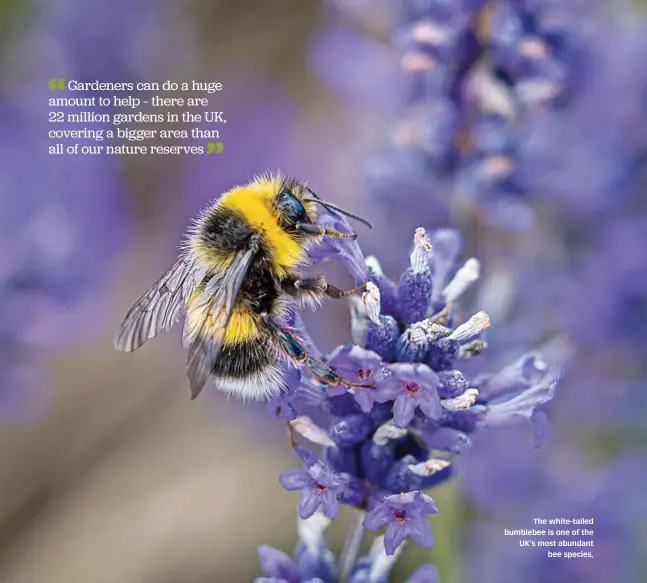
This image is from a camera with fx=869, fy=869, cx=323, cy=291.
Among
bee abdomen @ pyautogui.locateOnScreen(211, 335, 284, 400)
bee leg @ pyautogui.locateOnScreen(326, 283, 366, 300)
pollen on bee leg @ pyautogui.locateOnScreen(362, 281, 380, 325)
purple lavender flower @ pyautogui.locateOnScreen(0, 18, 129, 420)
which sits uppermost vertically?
purple lavender flower @ pyautogui.locateOnScreen(0, 18, 129, 420)

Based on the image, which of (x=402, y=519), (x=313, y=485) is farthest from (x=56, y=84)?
(x=402, y=519)

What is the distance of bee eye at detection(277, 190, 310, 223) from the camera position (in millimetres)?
2857

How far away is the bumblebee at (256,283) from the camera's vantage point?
275 cm

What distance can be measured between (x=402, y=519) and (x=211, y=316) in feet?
2.75

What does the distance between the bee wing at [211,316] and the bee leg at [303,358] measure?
0.57 ft

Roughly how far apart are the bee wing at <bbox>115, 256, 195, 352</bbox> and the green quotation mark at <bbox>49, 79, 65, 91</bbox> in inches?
97.0

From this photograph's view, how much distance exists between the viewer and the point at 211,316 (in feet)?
8.84

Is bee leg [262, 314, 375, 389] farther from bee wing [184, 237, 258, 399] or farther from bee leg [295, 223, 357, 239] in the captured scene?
bee leg [295, 223, 357, 239]

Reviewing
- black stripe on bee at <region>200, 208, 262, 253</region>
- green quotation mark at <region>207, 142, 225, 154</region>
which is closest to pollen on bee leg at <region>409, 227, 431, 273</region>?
black stripe on bee at <region>200, 208, 262, 253</region>

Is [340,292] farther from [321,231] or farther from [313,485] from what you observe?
[313,485]
